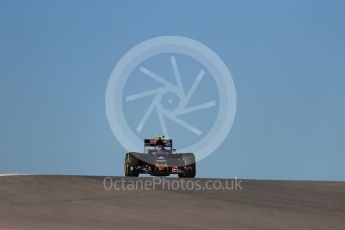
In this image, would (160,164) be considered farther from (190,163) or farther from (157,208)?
(157,208)

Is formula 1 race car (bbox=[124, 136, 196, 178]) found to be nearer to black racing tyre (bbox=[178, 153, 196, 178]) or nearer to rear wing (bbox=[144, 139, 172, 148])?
black racing tyre (bbox=[178, 153, 196, 178])

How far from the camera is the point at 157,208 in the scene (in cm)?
891

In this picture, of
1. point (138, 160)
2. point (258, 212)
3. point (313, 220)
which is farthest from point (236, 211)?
point (138, 160)

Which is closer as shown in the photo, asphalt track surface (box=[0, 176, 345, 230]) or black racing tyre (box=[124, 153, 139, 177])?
asphalt track surface (box=[0, 176, 345, 230])

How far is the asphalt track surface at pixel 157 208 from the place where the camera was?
753 cm

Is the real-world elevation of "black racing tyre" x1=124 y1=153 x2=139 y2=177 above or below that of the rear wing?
below

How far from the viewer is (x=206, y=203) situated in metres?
9.76

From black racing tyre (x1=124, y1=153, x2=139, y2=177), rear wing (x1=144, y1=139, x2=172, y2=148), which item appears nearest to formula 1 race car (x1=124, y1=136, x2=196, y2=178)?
black racing tyre (x1=124, y1=153, x2=139, y2=177)

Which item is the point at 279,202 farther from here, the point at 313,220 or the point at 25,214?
the point at 25,214

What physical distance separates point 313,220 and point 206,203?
1.99 m

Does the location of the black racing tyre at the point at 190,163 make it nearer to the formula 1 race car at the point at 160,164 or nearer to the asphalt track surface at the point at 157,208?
the formula 1 race car at the point at 160,164

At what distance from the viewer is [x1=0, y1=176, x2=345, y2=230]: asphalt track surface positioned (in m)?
7.53

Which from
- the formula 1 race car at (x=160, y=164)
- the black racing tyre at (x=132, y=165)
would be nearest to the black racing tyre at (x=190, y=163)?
the formula 1 race car at (x=160, y=164)

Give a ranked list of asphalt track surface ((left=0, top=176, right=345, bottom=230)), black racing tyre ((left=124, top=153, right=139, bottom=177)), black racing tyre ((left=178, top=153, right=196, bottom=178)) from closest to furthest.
A: 1. asphalt track surface ((left=0, top=176, right=345, bottom=230))
2. black racing tyre ((left=124, top=153, right=139, bottom=177))
3. black racing tyre ((left=178, top=153, right=196, bottom=178))
